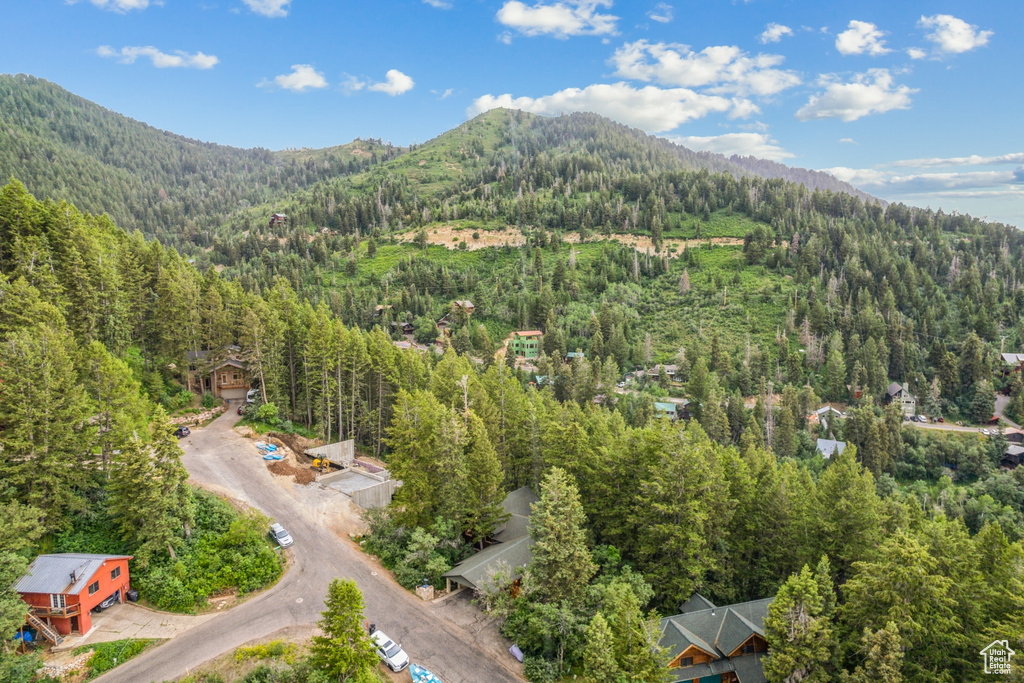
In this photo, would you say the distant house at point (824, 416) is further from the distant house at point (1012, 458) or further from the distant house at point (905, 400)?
the distant house at point (1012, 458)

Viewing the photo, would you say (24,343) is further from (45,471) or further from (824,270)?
(824,270)

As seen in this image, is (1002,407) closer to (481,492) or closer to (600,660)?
(481,492)

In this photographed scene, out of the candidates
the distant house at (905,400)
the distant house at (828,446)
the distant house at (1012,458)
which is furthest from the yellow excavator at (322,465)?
the distant house at (905,400)

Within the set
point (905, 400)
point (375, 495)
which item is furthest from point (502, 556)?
point (905, 400)

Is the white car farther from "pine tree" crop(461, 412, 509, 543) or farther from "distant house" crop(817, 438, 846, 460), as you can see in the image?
"distant house" crop(817, 438, 846, 460)

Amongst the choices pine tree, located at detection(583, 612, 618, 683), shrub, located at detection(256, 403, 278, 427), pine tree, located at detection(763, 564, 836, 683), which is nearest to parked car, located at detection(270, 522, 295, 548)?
shrub, located at detection(256, 403, 278, 427)
